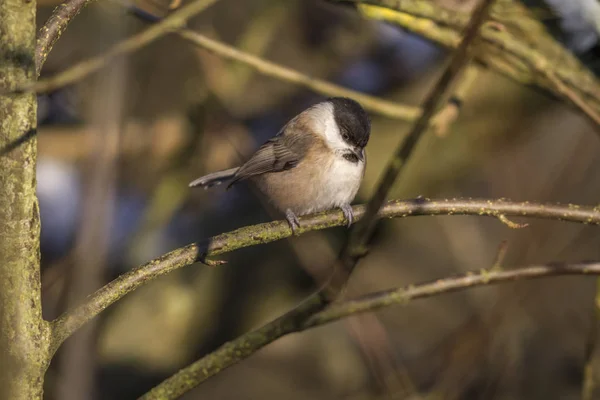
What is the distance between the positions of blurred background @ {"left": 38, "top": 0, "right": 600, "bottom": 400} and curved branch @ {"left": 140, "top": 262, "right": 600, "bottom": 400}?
6.12 feet

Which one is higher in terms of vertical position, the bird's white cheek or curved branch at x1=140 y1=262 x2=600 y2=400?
the bird's white cheek

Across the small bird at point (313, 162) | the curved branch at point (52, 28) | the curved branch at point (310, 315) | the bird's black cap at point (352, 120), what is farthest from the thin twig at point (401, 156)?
the bird's black cap at point (352, 120)

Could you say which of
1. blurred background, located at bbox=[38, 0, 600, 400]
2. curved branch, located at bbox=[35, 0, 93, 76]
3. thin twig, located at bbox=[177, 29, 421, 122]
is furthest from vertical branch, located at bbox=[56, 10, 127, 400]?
blurred background, located at bbox=[38, 0, 600, 400]

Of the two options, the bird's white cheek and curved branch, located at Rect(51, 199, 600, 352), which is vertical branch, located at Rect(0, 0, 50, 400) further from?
the bird's white cheek

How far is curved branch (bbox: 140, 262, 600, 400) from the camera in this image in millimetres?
2418

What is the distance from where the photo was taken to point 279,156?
421 cm

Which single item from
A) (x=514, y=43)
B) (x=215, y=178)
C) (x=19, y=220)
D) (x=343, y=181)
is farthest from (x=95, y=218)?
(x=514, y=43)

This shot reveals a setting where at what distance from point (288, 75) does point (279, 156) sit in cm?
49

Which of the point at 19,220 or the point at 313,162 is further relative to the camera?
the point at 313,162

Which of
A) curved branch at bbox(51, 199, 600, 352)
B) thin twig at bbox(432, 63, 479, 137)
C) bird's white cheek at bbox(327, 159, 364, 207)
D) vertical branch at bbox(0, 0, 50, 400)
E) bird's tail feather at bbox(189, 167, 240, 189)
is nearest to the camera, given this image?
vertical branch at bbox(0, 0, 50, 400)

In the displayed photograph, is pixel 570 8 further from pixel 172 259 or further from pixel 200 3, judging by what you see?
pixel 172 259

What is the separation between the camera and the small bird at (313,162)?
3.94 metres

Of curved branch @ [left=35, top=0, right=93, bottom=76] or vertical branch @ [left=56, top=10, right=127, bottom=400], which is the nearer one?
vertical branch @ [left=56, top=10, right=127, bottom=400]

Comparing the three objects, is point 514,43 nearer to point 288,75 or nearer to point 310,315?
point 288,75
